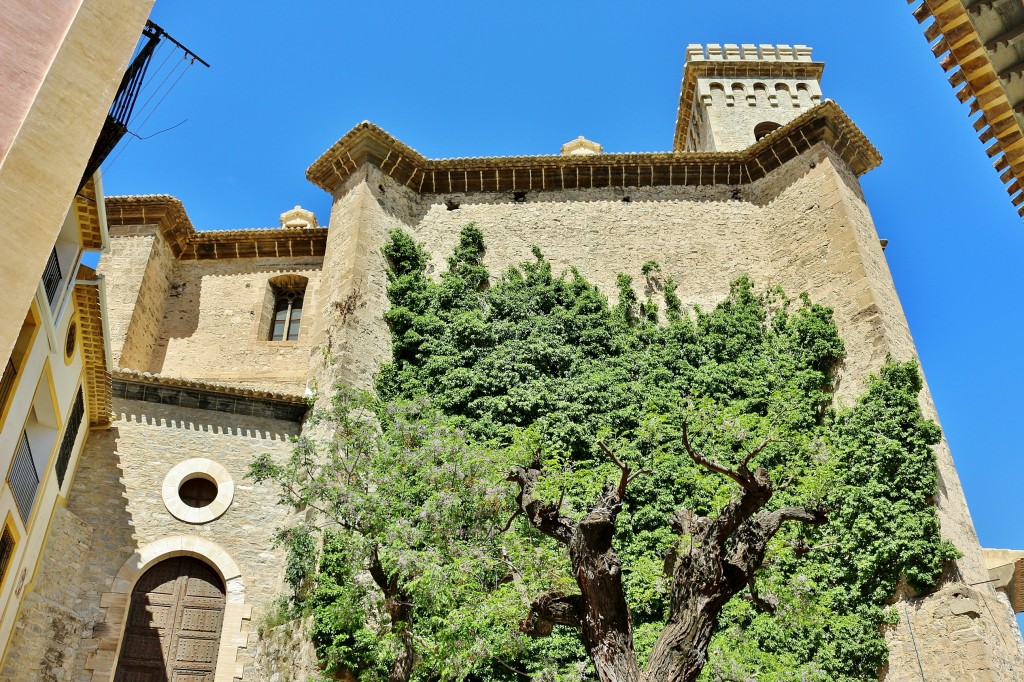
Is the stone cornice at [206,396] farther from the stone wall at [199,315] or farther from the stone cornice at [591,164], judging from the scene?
the stone cornice at [591,164]

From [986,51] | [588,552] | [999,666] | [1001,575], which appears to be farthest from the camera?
[1001,575]

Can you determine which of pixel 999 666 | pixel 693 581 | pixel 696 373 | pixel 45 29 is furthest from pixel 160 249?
pixel 999 666

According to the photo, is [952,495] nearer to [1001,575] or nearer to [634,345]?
[1001,575]

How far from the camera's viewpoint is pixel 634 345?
17547mm

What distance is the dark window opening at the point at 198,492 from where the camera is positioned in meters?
14.5

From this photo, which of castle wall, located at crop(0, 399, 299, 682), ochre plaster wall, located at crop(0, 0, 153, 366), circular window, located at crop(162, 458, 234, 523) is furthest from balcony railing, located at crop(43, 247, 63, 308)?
circular window, located at crop(162, 458, 234, 523)

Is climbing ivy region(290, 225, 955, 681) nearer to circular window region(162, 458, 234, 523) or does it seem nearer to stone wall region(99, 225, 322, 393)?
circular window region(162, 458, 234, 523)

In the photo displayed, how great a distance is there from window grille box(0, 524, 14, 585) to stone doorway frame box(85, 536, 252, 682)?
2747mm

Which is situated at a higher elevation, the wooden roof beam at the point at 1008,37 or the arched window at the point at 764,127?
the arched window at the point at 764,127

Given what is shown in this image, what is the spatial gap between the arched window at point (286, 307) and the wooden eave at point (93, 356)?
5.90m

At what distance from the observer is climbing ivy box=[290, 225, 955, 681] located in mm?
12188

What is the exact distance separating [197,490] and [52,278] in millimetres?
5140

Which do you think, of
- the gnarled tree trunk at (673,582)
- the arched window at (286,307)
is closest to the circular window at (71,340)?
the gnarled tree trunk at (673,582)

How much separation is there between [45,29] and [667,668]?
724 cm
